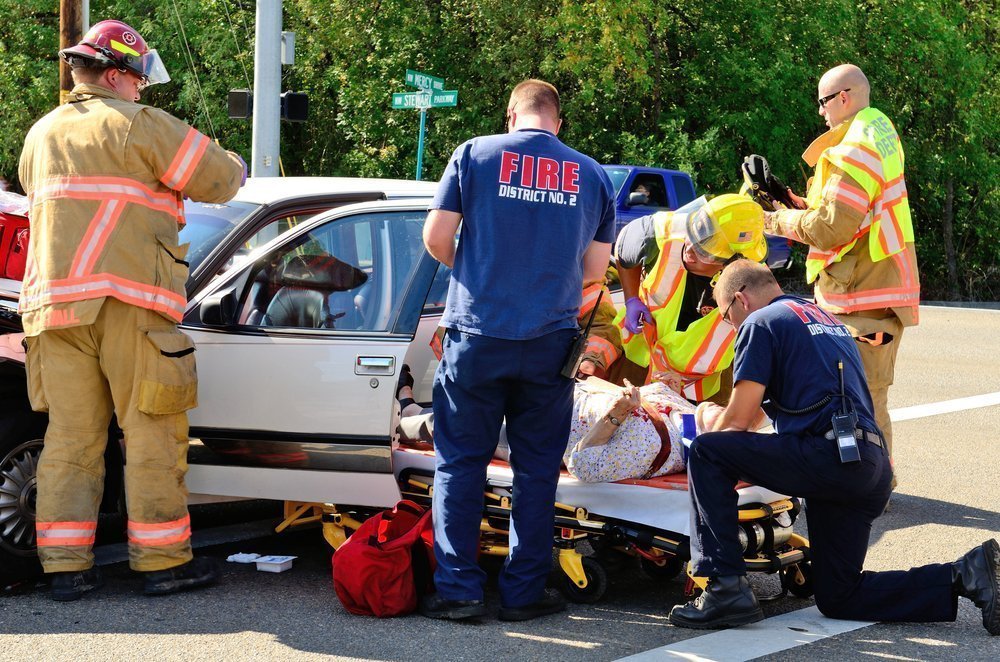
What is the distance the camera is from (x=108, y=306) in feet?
15.4

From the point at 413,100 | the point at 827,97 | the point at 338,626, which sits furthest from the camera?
the point at 413,100

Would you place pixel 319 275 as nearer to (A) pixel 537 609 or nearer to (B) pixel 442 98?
(A) pixel 537 609

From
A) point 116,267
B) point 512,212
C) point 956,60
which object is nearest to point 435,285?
point 512,212

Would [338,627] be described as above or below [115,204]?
below

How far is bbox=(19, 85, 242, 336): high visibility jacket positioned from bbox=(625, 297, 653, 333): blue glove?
1956 millimetres

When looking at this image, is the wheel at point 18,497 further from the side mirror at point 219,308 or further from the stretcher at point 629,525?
the stretcher at point 629,525

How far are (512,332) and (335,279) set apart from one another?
1.09m

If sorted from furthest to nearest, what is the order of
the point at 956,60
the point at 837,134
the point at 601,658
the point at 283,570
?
the point at 956,60
the point at 837,134
the point at 283,570
the point at 601,658

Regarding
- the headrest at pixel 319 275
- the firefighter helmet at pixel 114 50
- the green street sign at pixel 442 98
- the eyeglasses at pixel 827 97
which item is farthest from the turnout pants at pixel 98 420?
the green street sign at pixel 442 98

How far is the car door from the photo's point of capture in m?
4.95

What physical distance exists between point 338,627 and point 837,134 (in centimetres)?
353

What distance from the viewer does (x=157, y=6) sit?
2352 centimetres

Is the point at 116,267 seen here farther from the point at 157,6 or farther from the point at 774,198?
the point at 157,6

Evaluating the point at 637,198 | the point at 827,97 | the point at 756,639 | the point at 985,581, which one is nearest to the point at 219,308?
the point at 756,639
